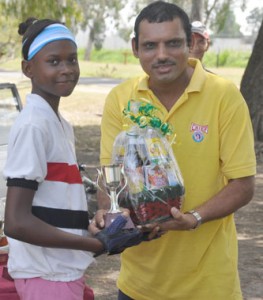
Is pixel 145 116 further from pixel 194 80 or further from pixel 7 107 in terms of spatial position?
pixel 7 107

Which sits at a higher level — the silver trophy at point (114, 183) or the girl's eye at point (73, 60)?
the girl's eye at point (73, 60)

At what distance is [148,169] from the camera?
9.16 ft

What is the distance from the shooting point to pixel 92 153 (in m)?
13.5

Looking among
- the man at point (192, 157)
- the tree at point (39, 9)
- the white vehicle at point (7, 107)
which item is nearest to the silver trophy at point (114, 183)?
the man at point (192, 157)

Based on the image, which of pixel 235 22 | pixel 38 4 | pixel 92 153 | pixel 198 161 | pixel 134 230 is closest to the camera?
pixel 134 230

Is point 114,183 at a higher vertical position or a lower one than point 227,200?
higher

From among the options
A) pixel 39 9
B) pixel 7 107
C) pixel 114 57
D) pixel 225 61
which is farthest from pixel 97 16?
pixel 7 107

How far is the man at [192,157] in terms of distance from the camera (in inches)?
118

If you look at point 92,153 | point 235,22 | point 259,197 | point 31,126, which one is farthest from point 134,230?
point 235,22

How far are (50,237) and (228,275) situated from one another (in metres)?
0.94

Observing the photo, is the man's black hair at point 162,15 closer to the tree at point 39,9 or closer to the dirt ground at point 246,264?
the dirt ground at point 246,264

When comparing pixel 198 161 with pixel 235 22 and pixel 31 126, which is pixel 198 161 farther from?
pixel 235 22

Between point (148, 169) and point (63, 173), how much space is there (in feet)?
1.14

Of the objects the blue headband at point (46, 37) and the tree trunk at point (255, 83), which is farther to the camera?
the tree trunk at point (255, 83)
